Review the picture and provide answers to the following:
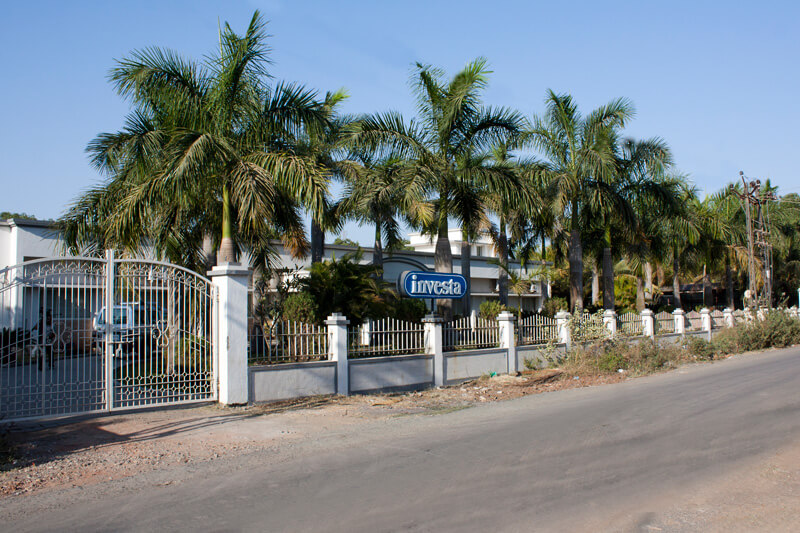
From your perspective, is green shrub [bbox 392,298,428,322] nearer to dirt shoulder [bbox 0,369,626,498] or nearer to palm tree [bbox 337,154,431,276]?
palm tree [bbox 337,154,431,276]

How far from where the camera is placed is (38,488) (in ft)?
22.4

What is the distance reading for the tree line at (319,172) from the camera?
1355 cm

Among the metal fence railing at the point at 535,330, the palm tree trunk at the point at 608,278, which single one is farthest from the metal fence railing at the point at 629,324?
the palm tree trunk at the point at 608,278

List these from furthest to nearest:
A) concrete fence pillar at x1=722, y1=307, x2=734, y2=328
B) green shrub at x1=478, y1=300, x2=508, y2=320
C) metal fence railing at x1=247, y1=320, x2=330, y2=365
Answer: concrete fence pillar at x1=722, y1=307, x2=734, y2=328, green shrub at x1=478, y1=300, x2=508, y2=320, metal fence railing at x1=247, y1=320, x2=330, y2=365

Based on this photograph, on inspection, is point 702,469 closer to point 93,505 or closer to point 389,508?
point 389,508

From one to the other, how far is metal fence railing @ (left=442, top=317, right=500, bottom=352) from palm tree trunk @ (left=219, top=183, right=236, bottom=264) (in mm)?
5347

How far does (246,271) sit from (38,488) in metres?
5.37

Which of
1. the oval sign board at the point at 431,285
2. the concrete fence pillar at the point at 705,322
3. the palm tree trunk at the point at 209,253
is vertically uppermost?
the palm tree trunk at the point at 209,253

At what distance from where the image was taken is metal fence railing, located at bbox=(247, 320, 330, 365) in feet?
39.4

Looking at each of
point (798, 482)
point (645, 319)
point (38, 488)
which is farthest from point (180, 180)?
point (645, 319)

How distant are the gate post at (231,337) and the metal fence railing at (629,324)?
13767 millimetres

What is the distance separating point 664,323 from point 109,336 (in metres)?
21.3

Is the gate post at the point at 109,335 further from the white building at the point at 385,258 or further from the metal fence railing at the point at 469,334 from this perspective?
the metal fence railing at the point at 469,334

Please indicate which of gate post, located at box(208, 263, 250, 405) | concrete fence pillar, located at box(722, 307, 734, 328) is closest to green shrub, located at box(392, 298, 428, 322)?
gate post, located at box(208, 263, 250, 405)
